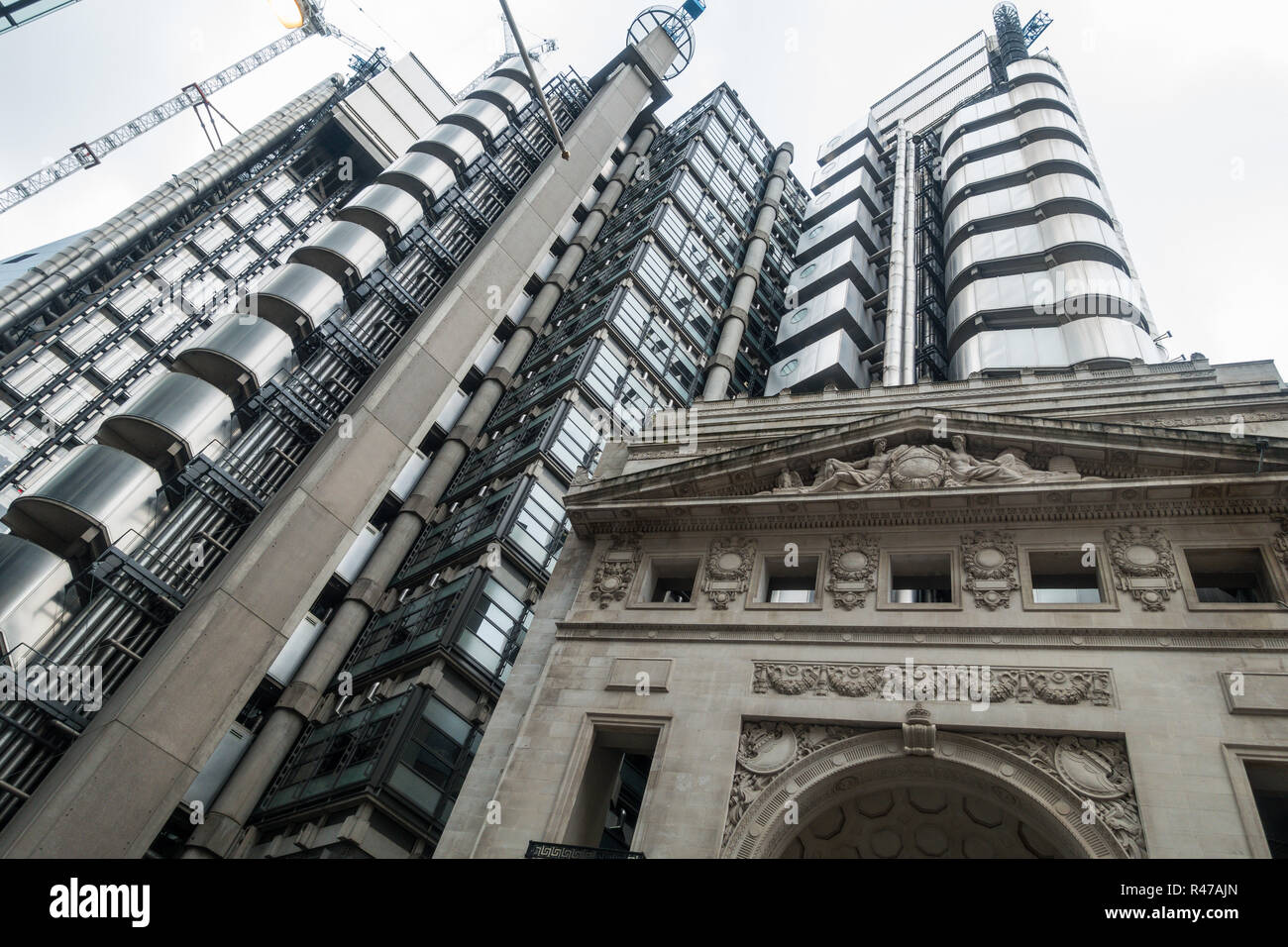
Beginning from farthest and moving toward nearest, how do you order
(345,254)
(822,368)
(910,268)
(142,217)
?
(910,268) → (142,217) → (822,368) → (345,254)

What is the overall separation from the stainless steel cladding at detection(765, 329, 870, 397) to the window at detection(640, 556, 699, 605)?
31822 mm

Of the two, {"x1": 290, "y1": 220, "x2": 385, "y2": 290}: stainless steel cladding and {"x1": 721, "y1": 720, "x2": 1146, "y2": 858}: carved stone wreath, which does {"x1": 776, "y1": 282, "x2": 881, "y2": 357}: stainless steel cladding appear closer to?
{"x1": 290, "y1": 220, "x2": 385, "y2": 290}: stainless steel cladding

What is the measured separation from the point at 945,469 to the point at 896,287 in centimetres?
3814

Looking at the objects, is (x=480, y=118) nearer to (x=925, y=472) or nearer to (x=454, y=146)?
(x=454, y=146)

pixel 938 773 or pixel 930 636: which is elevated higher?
pixel 930 636

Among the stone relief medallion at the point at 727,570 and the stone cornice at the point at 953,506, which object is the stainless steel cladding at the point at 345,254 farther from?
the stone relief medallion at the point at 727,570

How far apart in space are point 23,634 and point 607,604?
1983 cm

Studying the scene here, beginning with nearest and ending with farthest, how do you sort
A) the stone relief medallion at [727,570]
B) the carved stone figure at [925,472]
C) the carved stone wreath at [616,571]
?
1. the carved stone figure at [925,472]
2. the stone relief medallion at [727,570]
3. the carved stone wreath at [616,571]

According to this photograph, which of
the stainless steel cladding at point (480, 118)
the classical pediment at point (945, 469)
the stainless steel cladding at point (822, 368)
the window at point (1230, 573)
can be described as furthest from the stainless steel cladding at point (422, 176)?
the window at point (1230, 573)

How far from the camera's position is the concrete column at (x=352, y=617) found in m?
31.2

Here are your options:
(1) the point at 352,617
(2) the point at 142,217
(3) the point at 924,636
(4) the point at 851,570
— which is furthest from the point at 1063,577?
(2) the point at 142,217

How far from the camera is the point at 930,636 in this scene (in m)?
19.8

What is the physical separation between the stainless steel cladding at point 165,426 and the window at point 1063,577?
3088 cm

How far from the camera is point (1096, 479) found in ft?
68.5
